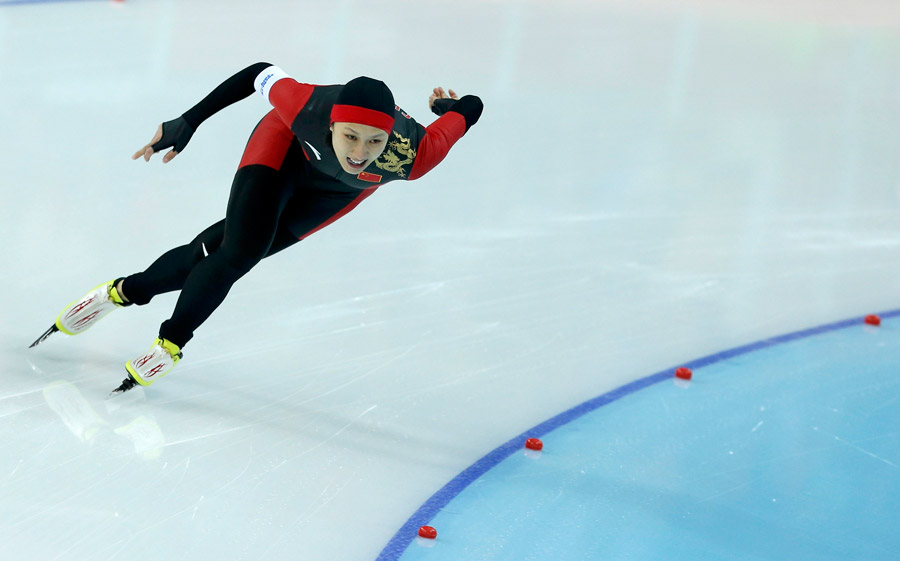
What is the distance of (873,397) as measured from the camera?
338 centimetres

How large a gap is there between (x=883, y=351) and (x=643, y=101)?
3014mm

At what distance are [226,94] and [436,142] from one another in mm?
614

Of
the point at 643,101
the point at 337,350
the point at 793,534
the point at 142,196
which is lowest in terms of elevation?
the point at 793,534

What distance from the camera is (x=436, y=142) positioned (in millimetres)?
2758

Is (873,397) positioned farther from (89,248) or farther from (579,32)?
(579,32)

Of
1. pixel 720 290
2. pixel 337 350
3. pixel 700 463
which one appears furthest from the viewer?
pixel 720 290

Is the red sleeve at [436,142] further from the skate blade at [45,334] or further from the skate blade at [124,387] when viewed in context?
the skate blade at [45,334]

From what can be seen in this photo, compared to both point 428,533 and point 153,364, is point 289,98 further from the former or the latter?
point 428,533

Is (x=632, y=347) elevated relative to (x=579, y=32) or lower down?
lower down

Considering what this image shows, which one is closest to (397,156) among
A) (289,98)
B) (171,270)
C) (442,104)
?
(289,98)

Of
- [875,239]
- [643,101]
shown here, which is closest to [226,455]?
[875,239]

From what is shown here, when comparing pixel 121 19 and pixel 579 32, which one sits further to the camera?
pixel 579 32

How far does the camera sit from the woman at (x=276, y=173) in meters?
2.55

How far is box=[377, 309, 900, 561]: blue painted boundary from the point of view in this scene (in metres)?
2.38
